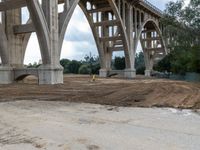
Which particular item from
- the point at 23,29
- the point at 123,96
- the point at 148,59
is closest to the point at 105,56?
the point at 148,59

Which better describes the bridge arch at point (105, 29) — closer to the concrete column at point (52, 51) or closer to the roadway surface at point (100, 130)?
the concrete column at point (52, 51)

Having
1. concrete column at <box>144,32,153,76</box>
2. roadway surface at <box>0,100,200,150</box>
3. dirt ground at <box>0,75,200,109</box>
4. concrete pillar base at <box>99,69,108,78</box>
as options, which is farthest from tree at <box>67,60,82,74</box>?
roadway surface at <box>0,100,200,150</box>

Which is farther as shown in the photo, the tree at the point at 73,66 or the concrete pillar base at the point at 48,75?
the tree at the point at 73,66

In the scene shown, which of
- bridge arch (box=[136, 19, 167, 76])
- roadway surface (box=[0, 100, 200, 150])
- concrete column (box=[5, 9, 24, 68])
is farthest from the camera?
bridge arch (box=[136, 19, 167, 76])

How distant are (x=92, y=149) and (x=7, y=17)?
2880 cm

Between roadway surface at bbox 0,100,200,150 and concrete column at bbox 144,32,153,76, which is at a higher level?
concrete column at bbox 144,32,153,76

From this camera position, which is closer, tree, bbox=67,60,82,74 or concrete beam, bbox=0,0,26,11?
concrete beam, bbox=0,0,26,11

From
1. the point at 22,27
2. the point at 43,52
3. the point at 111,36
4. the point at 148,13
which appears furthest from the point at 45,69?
the point at 148,13

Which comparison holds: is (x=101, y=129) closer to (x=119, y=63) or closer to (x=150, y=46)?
(x=150, y=46)

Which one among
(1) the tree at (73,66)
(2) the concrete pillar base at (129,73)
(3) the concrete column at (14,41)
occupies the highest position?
(3) the concrete column at (14,41)

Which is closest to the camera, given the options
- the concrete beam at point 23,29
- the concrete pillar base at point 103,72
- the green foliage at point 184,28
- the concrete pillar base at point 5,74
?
the concrete pillar base at point 5,74

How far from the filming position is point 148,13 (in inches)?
2665

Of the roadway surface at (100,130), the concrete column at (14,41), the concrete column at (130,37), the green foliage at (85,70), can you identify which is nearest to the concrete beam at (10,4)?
the concrete column at (14,41)

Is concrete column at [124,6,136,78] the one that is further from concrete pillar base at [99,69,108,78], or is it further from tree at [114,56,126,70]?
tree at [114,56,126,70]
